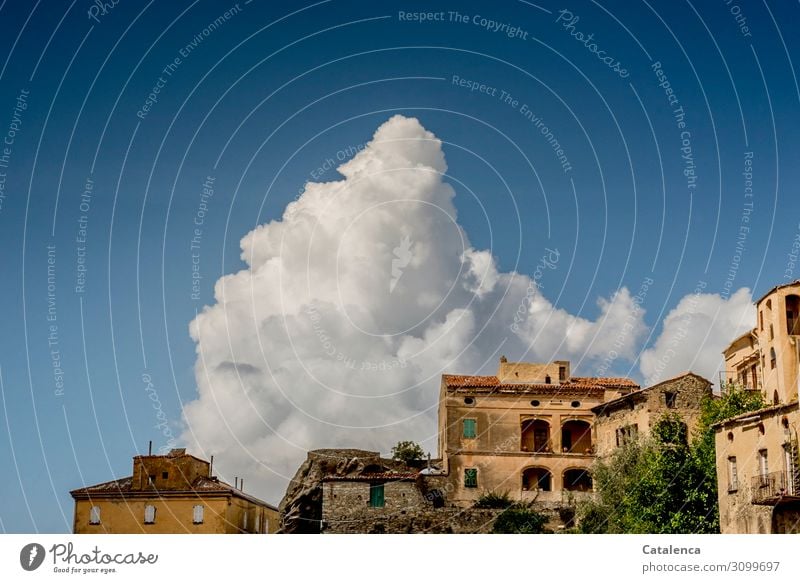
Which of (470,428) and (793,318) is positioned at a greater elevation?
A: (793,318)

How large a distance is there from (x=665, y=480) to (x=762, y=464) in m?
9.15

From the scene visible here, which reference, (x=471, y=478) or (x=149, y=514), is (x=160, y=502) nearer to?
(x=149, y=514)

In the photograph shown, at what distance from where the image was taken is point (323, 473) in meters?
71.4

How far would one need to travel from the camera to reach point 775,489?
48844 mm

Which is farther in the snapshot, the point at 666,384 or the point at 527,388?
the point at 527,388

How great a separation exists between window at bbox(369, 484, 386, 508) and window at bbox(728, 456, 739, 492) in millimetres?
21491

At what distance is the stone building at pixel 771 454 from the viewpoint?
159 feet

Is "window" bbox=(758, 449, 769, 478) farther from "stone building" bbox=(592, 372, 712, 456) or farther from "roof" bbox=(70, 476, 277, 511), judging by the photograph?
"roof" bbox=(70, 476, 277, 511)

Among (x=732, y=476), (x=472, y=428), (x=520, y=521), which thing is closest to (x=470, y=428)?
(x=472, y=428)

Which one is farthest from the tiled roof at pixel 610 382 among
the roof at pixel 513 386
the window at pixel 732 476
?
the window at pixel 732 476
